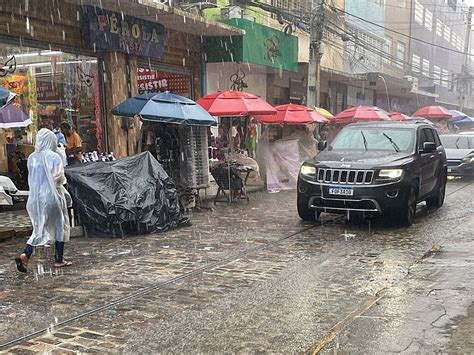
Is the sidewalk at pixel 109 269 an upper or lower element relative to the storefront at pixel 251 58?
lower

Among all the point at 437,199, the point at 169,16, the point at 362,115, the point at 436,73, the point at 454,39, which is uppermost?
the point at 454,39

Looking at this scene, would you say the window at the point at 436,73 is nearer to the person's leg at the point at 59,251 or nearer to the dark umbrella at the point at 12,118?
the dark umbrella at the point at 12,118

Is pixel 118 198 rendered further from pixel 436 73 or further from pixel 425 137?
pixel 436 73

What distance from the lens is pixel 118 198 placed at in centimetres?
848

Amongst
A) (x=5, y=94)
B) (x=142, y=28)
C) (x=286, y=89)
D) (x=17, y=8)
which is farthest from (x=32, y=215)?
(x=286, y=89)

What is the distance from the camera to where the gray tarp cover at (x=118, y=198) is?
8383 mm

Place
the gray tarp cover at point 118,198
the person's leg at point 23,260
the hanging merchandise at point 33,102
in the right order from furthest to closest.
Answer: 1. the hanging merchandise at point 33,102
2. the gray tarp cover at point 118,198
3. the person's leg at point 23,260

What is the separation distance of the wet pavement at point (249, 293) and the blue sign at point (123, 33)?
18.5 feet

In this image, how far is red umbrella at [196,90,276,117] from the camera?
11.9m

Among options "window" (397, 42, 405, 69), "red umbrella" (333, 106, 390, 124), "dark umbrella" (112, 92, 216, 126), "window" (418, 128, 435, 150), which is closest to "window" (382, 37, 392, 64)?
"window" (397, 42, 405, 69)

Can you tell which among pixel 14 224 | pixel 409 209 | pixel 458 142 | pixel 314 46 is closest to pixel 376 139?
pixel 409 209

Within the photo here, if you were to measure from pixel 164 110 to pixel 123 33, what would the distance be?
3.82m

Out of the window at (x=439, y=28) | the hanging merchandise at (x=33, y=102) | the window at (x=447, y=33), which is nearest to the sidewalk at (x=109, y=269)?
the hanging merchandise at (x=33, y=102)

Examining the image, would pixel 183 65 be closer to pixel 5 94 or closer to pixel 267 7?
pixel 267 7
